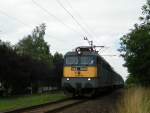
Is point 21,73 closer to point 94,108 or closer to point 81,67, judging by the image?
point 81,67

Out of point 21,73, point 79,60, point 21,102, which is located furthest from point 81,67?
point 21,73

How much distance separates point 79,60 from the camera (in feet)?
113

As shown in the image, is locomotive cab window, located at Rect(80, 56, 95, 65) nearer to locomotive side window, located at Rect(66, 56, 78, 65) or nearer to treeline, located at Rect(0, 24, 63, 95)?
locomotive side window, located at Rect(66, 56, 78, 65)

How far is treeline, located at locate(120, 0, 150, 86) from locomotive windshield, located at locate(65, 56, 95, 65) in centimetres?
398

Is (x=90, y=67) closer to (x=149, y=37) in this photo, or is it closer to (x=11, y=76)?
(x=149, y=37)

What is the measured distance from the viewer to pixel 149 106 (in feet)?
53.5

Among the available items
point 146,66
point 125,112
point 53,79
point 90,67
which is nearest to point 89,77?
point 90,67

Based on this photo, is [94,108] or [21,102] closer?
[94,108]

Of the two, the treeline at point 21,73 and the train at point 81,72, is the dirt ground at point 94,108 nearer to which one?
the train at point 81,72

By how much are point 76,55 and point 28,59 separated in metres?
25.0

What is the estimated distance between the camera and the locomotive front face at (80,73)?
1331 inches

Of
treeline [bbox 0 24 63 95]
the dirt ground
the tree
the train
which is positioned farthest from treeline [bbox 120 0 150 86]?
the tree

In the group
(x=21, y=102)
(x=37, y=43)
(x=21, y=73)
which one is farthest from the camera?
(x=37, y=43)

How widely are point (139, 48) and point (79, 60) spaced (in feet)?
16.4
